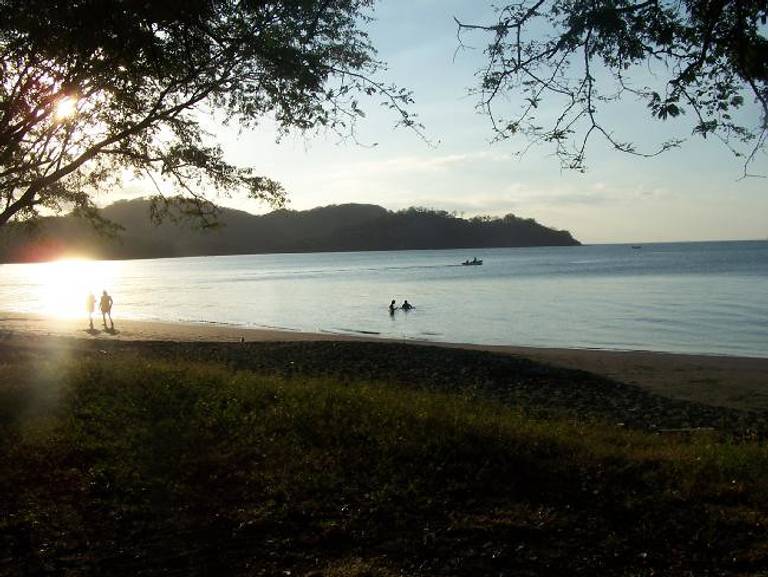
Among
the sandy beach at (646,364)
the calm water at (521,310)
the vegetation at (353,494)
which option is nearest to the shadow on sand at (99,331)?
the sandy beach at (646,364)

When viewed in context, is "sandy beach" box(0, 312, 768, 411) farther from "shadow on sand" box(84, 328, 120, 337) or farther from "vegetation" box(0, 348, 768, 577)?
"vegetation" box(0, 348, 768, 577)

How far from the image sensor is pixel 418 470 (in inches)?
259

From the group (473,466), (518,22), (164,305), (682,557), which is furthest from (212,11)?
(164,305)

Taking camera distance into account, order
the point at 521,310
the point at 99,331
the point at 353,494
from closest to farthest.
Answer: the point at 353,494 → the point at 99,331 → the point at 521,310

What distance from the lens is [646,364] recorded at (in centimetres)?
2316

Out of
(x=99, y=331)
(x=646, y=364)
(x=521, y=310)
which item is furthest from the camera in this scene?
(x=521, y=310)

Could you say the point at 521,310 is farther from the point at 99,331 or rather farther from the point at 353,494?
the point at 353,494

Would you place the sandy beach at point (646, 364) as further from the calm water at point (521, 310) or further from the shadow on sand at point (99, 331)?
the calm water at point (521, 310)

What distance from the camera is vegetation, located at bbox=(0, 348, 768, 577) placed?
4781 mm

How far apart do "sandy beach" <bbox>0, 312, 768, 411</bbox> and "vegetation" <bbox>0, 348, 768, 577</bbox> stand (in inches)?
384

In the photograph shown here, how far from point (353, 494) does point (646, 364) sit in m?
19.4

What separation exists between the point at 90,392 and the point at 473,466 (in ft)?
19.9

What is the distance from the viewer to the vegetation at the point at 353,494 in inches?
188

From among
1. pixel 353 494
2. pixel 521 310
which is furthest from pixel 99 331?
pixel 353 494
